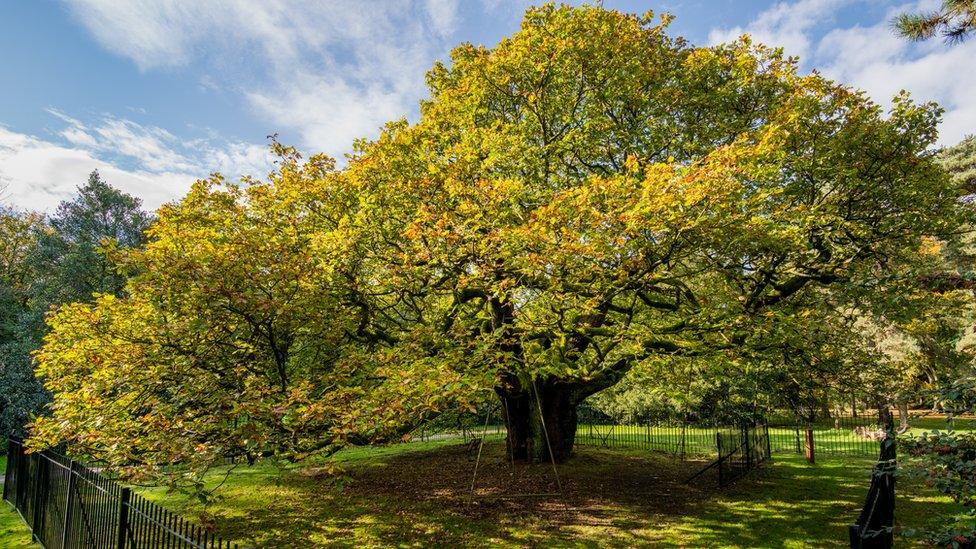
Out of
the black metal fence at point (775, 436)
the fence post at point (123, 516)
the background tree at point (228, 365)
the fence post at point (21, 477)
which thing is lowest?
the black metal fence at point (775, 436)

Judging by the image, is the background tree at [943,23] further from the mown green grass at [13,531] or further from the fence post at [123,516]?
the mown green grass at [13,531]

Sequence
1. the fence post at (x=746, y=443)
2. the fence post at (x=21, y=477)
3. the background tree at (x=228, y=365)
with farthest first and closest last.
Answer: the fence post at (x=746, y=443) < the fence post at (x=21, y=477) < the background tree at (x=228, y=365)

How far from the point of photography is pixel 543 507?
11.0 meters

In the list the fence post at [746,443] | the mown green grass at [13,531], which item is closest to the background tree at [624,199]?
the fence post at [746,443]

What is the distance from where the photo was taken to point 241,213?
1219 cm

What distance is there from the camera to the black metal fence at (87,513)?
5.71m

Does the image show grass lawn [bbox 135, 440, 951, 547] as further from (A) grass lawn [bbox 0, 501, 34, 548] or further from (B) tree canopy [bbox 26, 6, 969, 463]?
(A) grass lawn [bbox 0, 501, 34, 548]

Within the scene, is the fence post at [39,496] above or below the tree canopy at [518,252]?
below

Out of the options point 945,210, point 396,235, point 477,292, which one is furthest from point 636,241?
point 945,210

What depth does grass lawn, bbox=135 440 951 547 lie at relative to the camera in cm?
916

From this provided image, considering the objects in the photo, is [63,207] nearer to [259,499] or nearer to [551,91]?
[259,499]

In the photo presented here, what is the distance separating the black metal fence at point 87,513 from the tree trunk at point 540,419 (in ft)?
27.0

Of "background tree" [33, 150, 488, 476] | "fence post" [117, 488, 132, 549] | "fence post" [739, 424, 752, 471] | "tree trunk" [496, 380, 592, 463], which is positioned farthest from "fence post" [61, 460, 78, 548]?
"fence post" [739, 424, 752, 471]

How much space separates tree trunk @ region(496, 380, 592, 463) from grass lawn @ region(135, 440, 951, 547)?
2.27 ft
